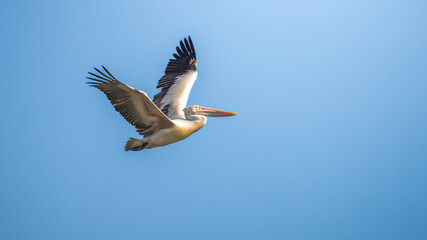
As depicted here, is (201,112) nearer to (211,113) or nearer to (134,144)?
(211,113)

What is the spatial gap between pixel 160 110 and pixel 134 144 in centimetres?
72

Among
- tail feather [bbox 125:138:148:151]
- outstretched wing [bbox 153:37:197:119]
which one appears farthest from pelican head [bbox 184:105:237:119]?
tail feather [bbox 125:138:148:151]

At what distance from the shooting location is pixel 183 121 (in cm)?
598

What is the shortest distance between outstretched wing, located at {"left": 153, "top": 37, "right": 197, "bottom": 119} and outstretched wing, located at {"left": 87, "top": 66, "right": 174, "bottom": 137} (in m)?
0.86

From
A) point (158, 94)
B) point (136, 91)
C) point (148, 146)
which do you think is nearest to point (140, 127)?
point (148, 146)

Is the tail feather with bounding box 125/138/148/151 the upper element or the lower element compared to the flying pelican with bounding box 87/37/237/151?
lower

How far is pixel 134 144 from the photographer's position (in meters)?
5.80

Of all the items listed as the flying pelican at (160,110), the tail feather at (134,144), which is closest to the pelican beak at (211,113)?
the flying pelican at (160,110)

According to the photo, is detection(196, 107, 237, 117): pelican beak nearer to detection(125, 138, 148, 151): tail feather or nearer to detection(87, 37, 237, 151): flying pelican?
detection(87, 37, 237, 151): flying pelican

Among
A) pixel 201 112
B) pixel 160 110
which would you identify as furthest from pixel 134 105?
pixel 201 112

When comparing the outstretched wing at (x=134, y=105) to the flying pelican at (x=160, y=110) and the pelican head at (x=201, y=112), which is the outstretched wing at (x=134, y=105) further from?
the pelican head at (x=201, y=112)

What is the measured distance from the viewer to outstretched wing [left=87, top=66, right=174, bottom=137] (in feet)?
16.6

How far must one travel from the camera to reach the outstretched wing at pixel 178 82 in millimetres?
6730

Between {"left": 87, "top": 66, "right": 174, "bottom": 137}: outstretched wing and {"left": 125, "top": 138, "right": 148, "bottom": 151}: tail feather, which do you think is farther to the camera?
{"left": 125, "top": 138, "right": 148, "bottom": 151}: tail feather
